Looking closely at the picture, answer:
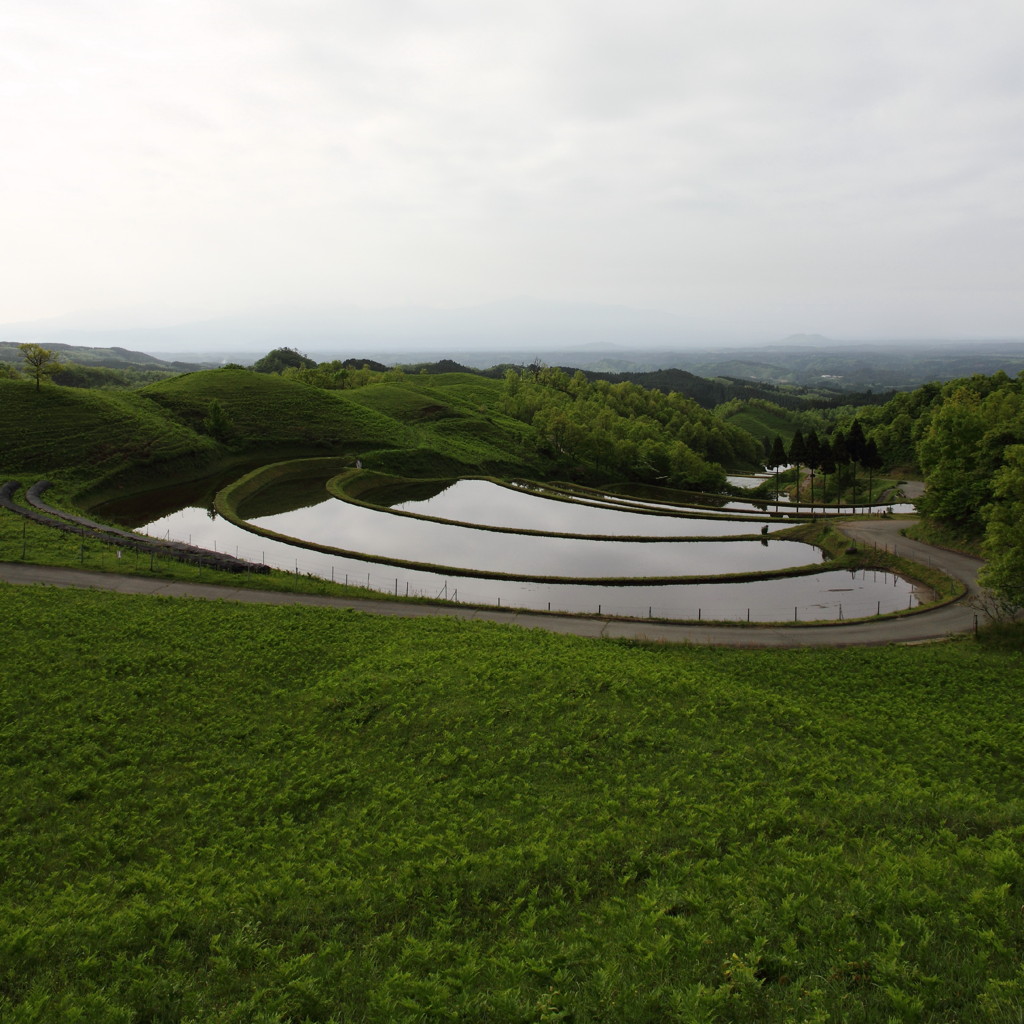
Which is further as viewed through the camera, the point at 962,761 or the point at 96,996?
the point at 962,761

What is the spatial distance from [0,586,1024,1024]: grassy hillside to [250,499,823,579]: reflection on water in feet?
47.3

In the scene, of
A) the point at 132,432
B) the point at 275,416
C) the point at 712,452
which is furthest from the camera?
the point at 712,452

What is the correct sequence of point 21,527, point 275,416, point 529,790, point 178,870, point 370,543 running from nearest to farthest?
point 178,870 → point 529,790 → point 21,527 → point 370,543 → point 275,416

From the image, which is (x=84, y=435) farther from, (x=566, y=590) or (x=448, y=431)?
(x=566, y=590)

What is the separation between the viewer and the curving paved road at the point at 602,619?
28812 mm

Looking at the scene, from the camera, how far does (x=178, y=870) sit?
13.5 m

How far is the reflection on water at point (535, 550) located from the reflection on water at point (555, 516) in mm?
3331

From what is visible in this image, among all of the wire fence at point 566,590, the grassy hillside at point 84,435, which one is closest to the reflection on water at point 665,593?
the wire fence at point 566,590

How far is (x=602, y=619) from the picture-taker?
31.3m

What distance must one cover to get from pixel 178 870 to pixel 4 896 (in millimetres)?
3234

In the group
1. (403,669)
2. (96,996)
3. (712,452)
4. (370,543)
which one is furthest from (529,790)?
(712,452)

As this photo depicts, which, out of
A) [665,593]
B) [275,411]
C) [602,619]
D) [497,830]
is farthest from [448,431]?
[497,830]

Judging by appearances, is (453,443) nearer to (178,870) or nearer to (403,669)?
(403,669)

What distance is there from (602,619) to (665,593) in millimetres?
6731
